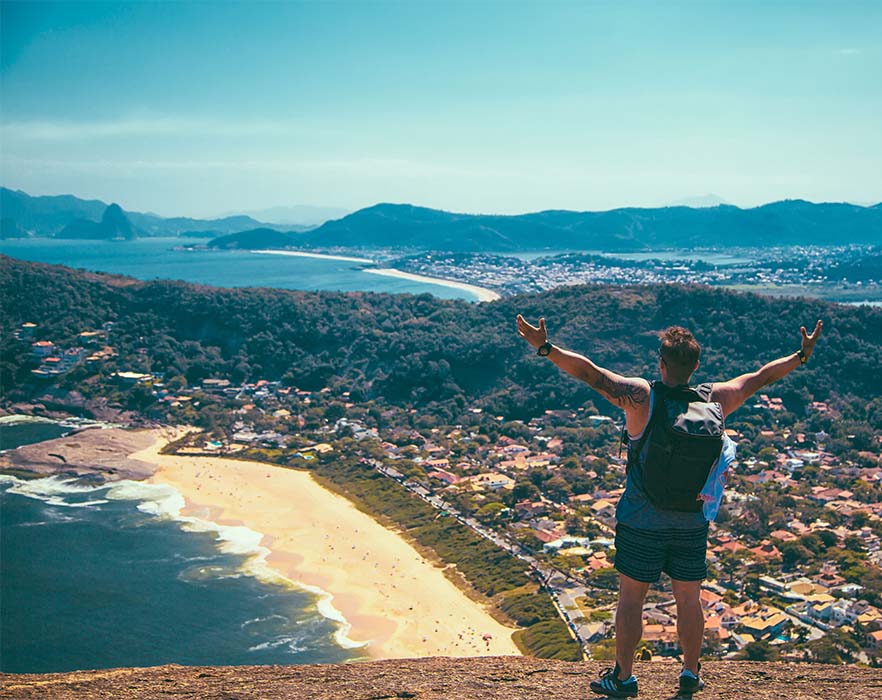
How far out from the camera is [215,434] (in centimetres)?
3484

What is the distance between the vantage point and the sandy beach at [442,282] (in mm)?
84075

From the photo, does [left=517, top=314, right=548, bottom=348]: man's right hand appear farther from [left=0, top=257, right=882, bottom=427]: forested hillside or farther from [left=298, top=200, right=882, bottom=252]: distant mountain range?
[left=298, top=200, right=882, bottom=252]: distant mountain range

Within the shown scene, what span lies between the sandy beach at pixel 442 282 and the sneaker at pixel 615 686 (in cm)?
7027

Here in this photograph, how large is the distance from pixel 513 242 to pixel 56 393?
120797mm

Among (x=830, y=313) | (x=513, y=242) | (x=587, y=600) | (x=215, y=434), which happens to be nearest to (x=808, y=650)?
(x=587, y=600)

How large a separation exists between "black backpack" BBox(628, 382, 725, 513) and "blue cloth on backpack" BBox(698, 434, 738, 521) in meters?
0.03

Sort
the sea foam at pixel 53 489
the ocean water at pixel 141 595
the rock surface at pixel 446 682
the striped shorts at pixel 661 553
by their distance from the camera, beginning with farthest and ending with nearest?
the sea foam at pixel 53 489 → the ocean water at pixel 141 595 → the rock surface at pixel 446 682 → the striped shorts at pixel 661 553

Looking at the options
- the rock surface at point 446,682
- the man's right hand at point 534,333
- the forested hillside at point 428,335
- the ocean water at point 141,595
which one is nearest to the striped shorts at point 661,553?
the rock surface at point 446,682

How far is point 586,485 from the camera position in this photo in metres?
25.9

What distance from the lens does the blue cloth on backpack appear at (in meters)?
3.41

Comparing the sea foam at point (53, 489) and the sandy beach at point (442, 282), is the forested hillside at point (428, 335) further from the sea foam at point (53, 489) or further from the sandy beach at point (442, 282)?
the sandy beach at point (442, 282)

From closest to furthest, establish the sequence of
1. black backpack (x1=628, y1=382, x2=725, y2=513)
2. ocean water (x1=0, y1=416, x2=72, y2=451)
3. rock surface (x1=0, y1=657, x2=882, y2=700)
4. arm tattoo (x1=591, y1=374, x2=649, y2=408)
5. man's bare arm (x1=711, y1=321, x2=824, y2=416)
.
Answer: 1. black backpack (x1=628, y1=382, x2=725, y2=513)
2. arm tattoo (x1=591, y1=374, x2=649, y2=408)
3. man's bare arm (x1=711, y1=321, x2=824, y2=416)
4. rock surface (x1=0, y1=657, x2=882, y2=700)
5. ocean water (x1=0, y1=416, x2=72, y2=451)

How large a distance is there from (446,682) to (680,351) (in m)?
2.47

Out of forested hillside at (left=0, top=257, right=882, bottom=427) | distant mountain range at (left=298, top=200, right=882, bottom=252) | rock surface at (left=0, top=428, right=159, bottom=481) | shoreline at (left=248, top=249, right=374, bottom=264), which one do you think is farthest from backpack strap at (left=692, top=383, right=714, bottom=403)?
distant mountain range at (left=298, top=200, right=882, bottom=252)
